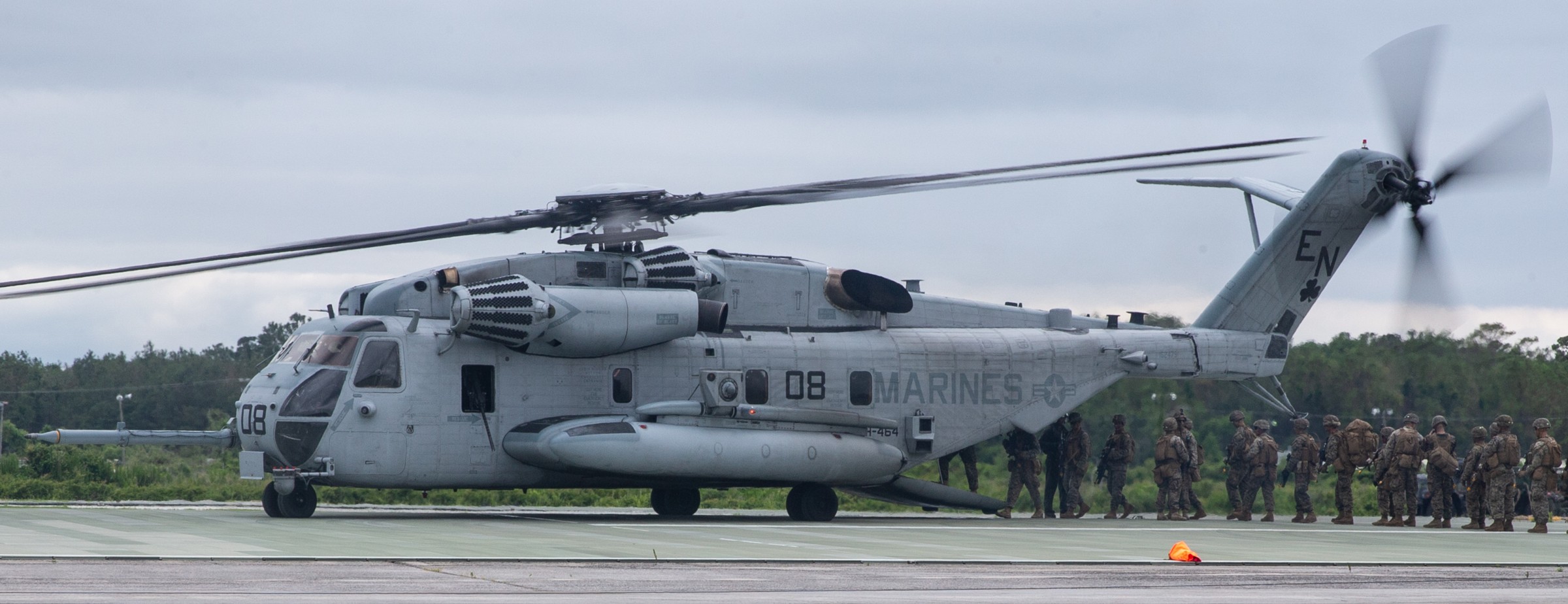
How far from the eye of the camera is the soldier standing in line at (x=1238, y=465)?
23.2 metres

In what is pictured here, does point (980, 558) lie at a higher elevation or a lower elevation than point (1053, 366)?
lower

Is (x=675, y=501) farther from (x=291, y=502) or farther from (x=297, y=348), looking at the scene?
(x=297, y=348)

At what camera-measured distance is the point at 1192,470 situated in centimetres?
2338

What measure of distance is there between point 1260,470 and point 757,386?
7.64m

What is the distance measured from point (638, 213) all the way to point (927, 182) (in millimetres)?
3745

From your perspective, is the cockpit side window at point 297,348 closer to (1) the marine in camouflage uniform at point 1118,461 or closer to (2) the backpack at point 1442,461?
(1) the marine in camouflage uniform at point 1118,461

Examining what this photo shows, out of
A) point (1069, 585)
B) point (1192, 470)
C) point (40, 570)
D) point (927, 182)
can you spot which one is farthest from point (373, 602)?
point (1192, 470)

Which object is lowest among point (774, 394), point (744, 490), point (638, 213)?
point (744, 490)

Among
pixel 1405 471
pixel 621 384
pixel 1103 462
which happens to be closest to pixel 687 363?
pixel 621 384

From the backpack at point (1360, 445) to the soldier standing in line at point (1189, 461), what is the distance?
82.5 inches

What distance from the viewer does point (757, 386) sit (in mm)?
20625

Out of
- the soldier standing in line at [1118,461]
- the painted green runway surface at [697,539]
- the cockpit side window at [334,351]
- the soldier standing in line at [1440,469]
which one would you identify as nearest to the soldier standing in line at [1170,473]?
the soldier standing in line at [1118,461]

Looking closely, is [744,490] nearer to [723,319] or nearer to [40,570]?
[723,319]

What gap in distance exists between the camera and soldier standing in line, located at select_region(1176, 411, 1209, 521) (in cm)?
2319
